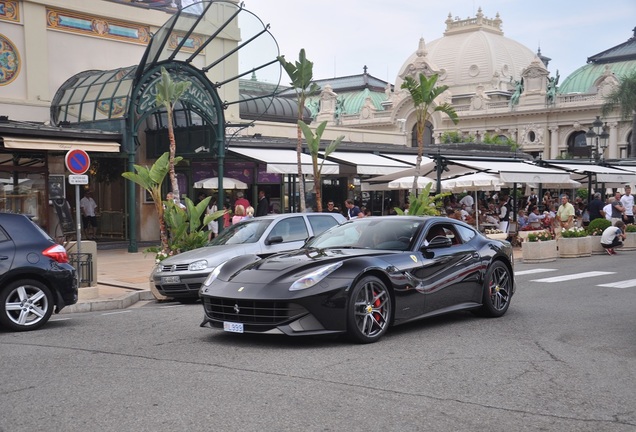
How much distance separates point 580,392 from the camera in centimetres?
631

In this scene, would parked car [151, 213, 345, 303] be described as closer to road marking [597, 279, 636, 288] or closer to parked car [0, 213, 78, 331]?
parked car [0, 213, 78, 331]

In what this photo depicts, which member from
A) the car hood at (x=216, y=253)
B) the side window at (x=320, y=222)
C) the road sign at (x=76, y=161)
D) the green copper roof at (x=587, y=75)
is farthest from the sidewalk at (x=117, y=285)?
the green copper roof at (x=587, y=75)

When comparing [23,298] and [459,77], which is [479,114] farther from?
[23,298]

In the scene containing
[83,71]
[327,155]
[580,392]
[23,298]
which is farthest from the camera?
[83,71]

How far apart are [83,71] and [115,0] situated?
330 centimetres

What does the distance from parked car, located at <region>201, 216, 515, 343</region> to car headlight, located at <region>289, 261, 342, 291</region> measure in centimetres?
1

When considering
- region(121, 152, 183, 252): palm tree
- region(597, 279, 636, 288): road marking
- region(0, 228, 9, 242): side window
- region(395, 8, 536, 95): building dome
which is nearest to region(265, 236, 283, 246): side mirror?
region(121, 152, 183, 252): palm tree

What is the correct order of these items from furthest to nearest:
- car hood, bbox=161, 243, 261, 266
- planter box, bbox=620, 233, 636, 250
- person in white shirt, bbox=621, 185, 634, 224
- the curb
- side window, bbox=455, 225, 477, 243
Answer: person in white shirt, bbox=621, 185, 634, 224
planter box, bbox=620, 233, 636, 250
car hood, bbox=161, 243, 261, 266
the curb
side window, bbox=455, 225, 477, 243

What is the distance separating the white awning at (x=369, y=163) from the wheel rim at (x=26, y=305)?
58.9 ft

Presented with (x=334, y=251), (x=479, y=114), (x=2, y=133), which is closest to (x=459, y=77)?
(x=479, y=114)

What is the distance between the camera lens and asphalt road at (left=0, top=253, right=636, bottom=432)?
546 centimetres

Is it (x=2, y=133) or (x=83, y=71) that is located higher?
(x=83, y=71)

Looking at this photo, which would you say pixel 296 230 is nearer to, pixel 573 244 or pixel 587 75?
pixel 573 244

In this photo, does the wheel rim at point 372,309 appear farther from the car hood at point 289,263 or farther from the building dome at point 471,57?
the building dome at point 471,57
